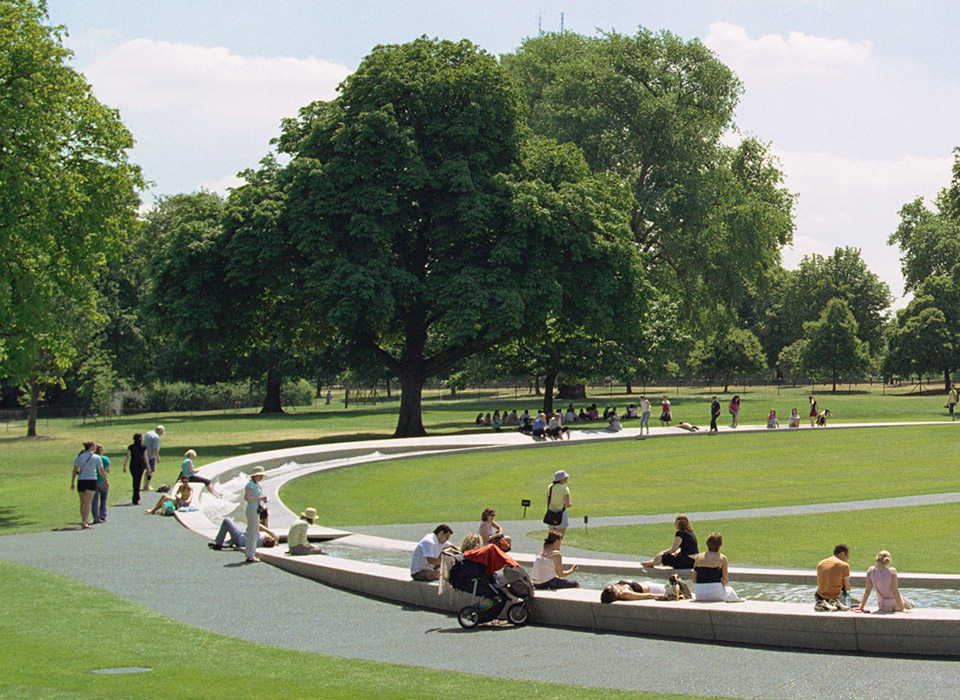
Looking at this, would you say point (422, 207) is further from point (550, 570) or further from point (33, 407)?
point (550, 570)

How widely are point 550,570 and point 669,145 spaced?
189ft

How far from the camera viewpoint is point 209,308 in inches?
1769

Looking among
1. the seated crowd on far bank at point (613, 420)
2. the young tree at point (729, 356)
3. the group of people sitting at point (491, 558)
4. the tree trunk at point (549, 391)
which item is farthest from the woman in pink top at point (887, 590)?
the young tree at point (729, 356)

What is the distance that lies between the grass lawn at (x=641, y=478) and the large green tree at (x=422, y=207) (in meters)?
7.47

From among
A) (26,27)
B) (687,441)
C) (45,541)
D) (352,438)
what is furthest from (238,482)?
(687,441)

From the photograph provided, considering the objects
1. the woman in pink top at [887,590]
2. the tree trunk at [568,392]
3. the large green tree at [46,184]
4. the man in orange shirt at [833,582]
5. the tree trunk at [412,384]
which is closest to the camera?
the woman in pink top at [887,590]

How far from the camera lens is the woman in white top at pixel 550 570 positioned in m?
14.8

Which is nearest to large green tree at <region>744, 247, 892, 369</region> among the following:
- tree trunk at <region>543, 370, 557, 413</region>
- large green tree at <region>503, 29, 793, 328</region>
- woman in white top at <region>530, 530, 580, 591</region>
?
large green tree at <region>503, 29, 793, 328</region>

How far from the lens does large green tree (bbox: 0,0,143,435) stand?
28797 mm

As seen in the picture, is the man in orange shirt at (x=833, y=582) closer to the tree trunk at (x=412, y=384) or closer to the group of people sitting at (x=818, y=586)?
the group of people sitting at (x=818, y=586)

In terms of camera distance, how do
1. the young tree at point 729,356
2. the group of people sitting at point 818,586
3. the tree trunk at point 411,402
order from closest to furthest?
the group of people sitting at point 818,586, the tree trunk at point 411,402, the young tree at point 729,356

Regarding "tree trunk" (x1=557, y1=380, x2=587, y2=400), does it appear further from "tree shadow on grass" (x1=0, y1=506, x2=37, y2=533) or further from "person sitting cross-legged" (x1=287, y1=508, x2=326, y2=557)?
"person sitting cross-legged" (x1=287, y1=508, x2=326, y2=557)

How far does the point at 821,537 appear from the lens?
20.1 metres

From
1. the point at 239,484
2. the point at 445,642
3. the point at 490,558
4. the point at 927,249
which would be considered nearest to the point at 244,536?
the point at 490,558
